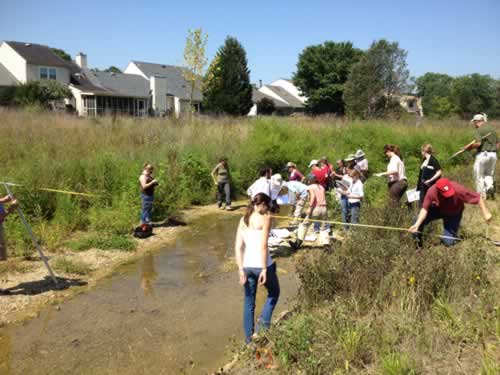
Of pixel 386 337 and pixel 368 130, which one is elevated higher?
pixel 368 130

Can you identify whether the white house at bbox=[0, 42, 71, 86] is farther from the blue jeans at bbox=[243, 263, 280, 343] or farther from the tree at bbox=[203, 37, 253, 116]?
the blue jeans at bbox=[243, 263, 280, 343]

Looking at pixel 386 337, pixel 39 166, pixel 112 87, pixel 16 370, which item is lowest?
pixel 16 370

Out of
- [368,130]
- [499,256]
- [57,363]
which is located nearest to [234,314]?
[57,363]

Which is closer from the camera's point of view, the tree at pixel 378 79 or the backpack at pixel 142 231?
the backpack at pixel 142 231

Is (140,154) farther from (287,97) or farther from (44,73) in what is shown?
(287,97)

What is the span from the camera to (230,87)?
43.5 metres

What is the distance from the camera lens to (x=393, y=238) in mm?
6602

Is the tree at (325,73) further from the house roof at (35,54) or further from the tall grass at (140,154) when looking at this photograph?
the tall grass at (140,154)

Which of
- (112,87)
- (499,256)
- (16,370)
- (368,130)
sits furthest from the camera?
(112,87)

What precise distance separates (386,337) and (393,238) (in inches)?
106

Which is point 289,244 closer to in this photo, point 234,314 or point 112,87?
point 234,314

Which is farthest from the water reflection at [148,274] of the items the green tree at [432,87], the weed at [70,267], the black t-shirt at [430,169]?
the green tree at [432,87]

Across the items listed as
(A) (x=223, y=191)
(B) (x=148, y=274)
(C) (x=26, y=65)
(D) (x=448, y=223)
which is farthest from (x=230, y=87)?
(D) (x=448, y=223)

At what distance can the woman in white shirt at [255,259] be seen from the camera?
16.0 ft
